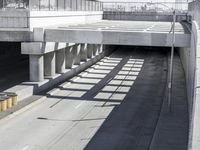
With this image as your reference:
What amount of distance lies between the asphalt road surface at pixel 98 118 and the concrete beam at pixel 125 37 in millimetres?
4537

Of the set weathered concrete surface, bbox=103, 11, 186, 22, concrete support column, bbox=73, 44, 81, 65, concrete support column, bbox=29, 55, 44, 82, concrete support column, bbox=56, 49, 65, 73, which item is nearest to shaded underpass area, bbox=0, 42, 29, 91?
concrete support column, bbox=29, 55, 44, 82

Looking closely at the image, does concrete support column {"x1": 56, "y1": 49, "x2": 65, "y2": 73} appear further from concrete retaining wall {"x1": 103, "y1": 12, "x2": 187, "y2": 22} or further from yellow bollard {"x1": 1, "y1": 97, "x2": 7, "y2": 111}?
concrete retaining wall {"x1": 103, "y1": 12, "x2": 187, "y2": 22}

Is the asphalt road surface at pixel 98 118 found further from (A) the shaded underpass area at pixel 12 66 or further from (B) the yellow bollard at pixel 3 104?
(A) the shaded underpass area at pixel 12 66

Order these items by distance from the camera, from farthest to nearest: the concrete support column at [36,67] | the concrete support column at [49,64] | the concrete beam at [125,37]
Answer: the concrete support column at [49,64] < the concrete support column at [36,67] < the concrete beam at [125,37]

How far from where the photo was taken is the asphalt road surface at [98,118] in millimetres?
22766

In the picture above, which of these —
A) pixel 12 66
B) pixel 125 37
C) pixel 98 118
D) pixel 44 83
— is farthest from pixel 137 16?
pixel 98 118

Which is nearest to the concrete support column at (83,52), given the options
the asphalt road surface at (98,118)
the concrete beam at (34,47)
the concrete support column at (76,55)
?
the concrete support column at (76,55)

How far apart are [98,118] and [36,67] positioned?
1121 centimetres

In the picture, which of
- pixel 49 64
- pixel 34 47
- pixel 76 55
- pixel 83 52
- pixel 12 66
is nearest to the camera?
pixel 34 47

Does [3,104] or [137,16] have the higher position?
[137,16]

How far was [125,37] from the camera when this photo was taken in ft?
115

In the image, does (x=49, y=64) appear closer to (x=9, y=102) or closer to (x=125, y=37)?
(x=125, y=37)

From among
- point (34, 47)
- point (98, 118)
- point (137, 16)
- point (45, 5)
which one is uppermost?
point (45, 5)

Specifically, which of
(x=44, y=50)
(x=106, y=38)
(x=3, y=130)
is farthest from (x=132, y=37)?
(x=3, y=130)
